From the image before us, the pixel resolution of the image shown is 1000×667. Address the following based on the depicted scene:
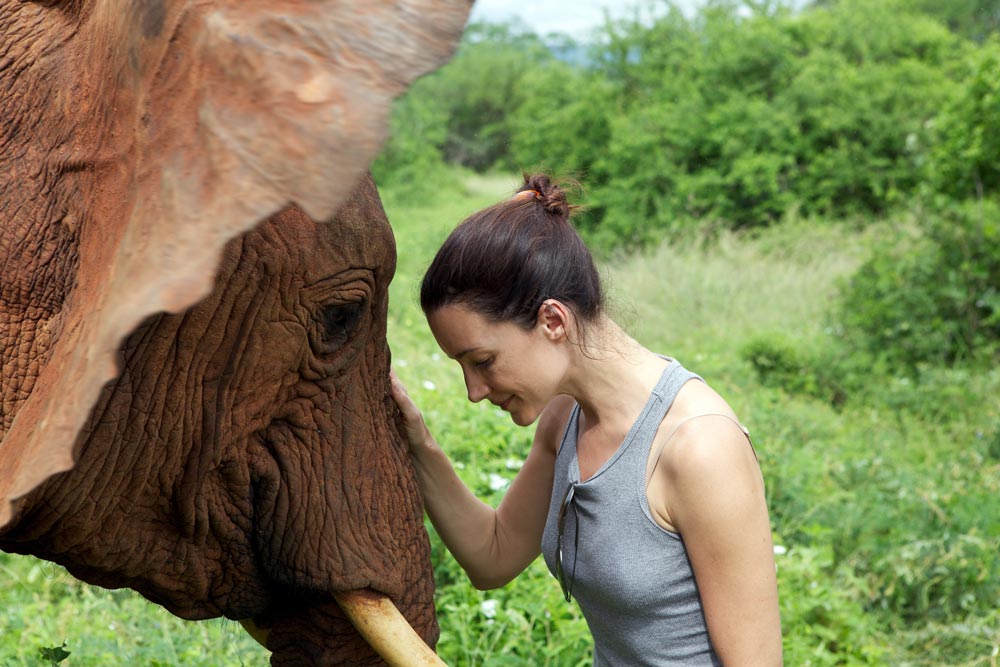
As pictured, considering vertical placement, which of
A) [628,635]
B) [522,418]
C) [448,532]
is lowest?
[448,532]

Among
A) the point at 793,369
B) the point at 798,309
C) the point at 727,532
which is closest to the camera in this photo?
the point at 727,532

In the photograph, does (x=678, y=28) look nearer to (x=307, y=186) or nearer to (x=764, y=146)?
(x=764, y=146)

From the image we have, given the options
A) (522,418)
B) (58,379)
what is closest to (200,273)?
(58,379)

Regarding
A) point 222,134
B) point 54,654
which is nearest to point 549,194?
point 222,134

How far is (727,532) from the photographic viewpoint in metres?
2.17

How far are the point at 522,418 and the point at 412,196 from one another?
22.0 meters

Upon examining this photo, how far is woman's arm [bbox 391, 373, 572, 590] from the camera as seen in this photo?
9.04 feet

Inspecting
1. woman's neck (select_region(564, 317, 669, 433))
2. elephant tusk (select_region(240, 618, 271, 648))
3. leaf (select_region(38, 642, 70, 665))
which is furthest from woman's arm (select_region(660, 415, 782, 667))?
leaf (select_region(38, 642, 70, 665))

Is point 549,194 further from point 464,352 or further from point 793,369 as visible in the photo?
point 793,369

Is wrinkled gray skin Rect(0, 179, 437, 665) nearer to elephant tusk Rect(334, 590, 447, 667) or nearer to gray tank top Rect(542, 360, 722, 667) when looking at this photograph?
elephant tusk Rect(334, 590, 447, 667)

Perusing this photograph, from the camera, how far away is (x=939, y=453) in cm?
645

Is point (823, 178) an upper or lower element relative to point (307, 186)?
lower

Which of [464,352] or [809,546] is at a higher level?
[464,352]

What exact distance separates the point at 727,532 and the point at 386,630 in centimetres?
73
